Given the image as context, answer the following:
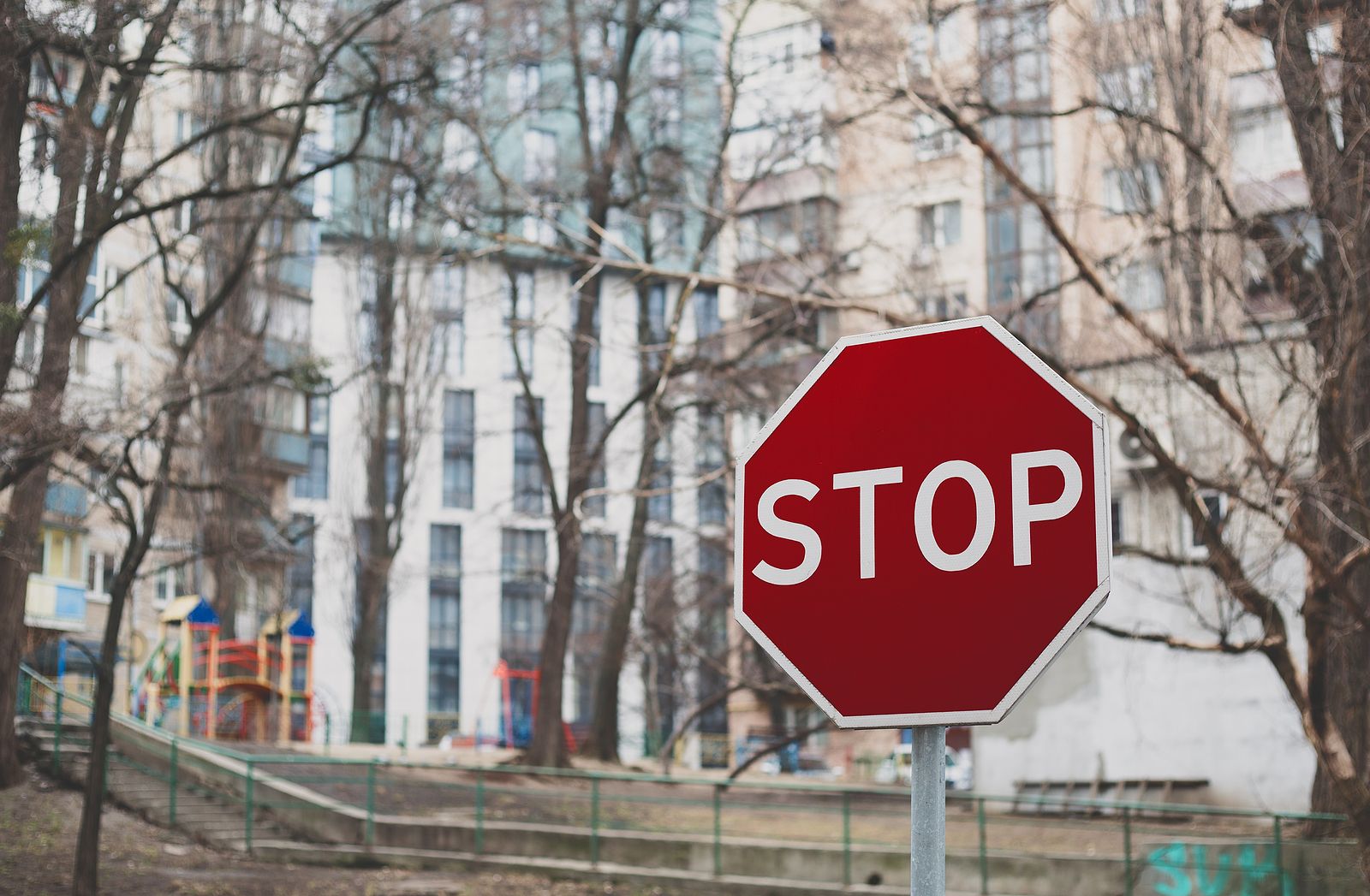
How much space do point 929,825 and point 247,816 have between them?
2102 centimetres

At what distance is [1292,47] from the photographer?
42.7 ft

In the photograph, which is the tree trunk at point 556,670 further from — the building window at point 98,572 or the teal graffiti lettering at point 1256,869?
the building window at point 98,572

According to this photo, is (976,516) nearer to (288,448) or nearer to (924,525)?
(924,525)

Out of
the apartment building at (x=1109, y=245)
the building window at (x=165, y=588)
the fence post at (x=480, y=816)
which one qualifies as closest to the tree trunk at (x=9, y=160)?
the apartment building at (x=1109, y=245)

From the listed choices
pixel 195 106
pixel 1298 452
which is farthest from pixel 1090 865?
pixel 195 106

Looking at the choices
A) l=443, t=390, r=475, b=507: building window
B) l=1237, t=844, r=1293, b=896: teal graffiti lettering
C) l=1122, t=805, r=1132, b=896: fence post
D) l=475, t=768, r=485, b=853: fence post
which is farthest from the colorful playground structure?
l=443, t=390, r=475, b=507: building window

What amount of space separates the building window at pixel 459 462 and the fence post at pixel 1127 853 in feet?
220

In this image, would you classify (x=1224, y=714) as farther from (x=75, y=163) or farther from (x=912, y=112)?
(x=75, y=163)

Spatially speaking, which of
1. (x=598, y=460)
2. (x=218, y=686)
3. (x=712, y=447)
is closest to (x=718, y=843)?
(x=598, y=460)

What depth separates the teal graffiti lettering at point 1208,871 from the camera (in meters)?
17.2

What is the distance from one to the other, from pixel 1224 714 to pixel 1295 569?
3.72 metres

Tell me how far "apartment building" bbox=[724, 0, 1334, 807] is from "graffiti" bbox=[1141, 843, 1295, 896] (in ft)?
9.13

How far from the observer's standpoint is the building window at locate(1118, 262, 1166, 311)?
719 inches

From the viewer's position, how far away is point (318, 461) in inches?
3369
